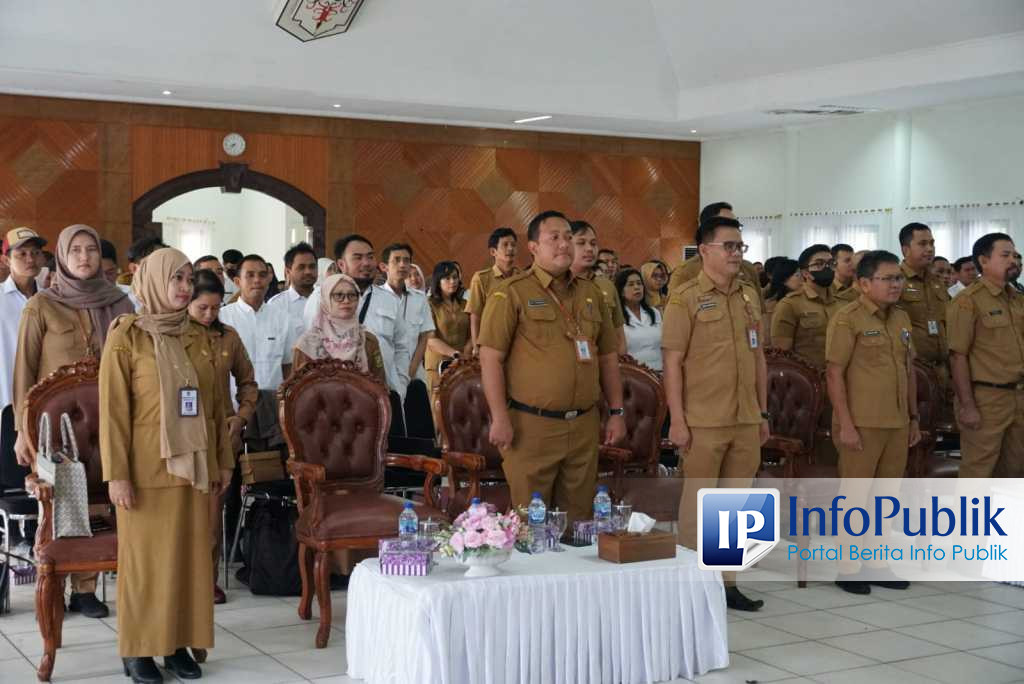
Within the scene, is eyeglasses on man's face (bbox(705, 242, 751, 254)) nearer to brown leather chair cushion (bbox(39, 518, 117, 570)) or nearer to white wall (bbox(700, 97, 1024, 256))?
brown leather chair cushion (bbox(39, 518, 117, 570))

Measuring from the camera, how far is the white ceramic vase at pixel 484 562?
431cm

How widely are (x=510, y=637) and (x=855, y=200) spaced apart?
40.2ft

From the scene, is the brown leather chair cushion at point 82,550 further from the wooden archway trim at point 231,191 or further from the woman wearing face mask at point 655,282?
the wooden archway trim at point 231,191

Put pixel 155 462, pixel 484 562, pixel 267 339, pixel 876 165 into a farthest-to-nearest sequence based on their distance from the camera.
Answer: pixel 876 165, pixel 267 339, pixel 155 462, pixel 484 562

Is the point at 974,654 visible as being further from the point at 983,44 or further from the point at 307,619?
the point at 983,44

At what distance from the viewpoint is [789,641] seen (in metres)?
5.29

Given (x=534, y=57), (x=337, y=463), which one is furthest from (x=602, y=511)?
(x=534, y=57)

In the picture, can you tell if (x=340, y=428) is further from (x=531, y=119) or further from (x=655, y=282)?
(x=531, y=119)

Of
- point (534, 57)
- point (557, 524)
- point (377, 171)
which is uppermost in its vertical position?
point (534, 57)

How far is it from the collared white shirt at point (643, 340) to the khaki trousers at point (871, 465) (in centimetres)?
180

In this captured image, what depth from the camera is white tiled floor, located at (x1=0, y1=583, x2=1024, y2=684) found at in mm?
4781

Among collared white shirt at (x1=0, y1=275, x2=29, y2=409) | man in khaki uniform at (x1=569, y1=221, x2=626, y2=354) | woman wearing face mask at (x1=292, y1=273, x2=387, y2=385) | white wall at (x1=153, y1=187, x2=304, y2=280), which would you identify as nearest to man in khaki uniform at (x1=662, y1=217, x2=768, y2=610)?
man in khaki uniform at (x1=569, y1=221, x2=626, y2=354)

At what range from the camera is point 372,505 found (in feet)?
17.5

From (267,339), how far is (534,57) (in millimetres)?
8049
